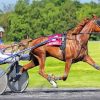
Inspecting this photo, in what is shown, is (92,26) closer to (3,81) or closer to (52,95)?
(52,95)

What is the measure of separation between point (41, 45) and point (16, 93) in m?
1.30

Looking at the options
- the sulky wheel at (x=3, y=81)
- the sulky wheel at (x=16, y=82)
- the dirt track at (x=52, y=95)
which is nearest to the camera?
the dirt track at (x=52, y=95)

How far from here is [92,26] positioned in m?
11.4

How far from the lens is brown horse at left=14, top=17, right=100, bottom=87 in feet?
36.1

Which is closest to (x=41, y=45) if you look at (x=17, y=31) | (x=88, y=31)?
(x=88, y=31)

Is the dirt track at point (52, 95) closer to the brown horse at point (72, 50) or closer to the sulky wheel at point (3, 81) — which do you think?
the sulky wheel at point (3, 81)

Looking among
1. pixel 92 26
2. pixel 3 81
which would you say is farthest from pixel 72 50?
pixel 3 81

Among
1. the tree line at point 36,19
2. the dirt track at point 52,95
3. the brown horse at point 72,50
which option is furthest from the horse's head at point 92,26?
the tree line at point 36,19

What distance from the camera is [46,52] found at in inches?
446

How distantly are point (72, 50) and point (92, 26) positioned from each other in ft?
2.74

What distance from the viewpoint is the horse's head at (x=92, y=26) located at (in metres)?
11.3

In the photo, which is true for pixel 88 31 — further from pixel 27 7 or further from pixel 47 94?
pixel 27 7

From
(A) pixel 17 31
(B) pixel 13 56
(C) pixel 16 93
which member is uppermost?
(B) pixel 13 56

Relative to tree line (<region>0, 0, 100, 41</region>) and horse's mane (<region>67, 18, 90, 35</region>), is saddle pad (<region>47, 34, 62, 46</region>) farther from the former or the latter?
tree line (<region>0, 0, 100, 41</region>)
